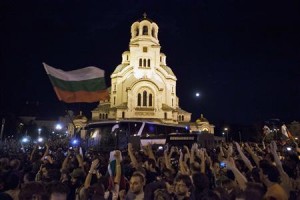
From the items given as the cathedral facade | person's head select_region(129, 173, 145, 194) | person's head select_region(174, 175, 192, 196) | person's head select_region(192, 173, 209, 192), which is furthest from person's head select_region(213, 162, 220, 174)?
the cathedral facade

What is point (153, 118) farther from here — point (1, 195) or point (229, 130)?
point (229, 130)

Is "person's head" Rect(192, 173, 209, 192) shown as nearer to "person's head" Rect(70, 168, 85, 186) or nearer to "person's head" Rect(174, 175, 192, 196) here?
"person's head" Rect(174, 175, 192, 196)

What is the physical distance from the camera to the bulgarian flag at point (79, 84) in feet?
37.1

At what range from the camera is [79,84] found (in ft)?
39.8

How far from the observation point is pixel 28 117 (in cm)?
10688

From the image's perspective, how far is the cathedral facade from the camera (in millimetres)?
51062

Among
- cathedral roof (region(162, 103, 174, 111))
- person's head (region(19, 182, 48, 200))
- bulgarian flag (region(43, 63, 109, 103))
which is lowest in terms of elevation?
person's head (region(19, 182, 48, 200))

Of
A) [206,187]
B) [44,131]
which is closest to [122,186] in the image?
[206,187]

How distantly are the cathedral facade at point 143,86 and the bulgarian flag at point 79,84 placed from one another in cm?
3771

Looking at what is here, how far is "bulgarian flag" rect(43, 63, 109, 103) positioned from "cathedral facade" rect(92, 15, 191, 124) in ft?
124

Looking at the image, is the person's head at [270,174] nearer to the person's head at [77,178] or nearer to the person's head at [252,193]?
the person's head at [252,193]

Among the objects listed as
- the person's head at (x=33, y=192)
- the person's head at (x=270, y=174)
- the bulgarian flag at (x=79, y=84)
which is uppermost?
the bulgarian flag at (x=79, y=84)

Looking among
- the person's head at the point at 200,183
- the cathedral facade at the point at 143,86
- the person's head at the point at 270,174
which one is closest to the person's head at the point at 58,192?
the person's head at the point at 200,183

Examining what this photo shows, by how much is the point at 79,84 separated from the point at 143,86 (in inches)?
1555
